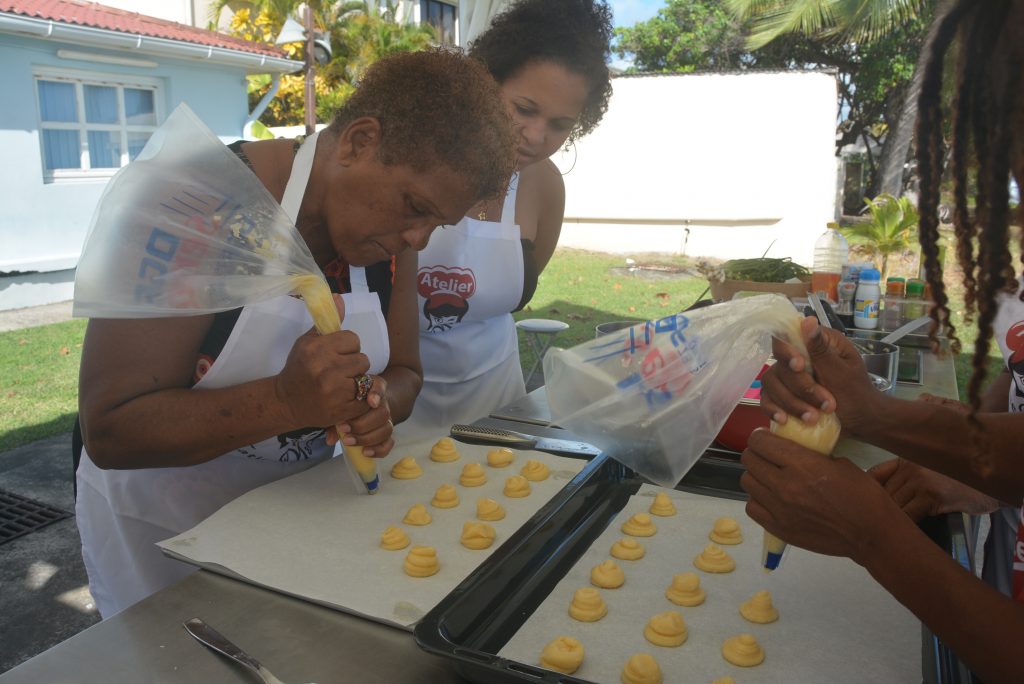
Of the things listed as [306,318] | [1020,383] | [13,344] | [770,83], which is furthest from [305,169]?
[770,83]

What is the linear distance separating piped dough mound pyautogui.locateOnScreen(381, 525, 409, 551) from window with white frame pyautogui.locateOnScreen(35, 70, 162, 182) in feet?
30.8

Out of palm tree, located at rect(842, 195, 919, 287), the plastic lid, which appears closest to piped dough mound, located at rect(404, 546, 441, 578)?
the plastic lid

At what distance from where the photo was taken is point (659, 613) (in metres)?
1.44

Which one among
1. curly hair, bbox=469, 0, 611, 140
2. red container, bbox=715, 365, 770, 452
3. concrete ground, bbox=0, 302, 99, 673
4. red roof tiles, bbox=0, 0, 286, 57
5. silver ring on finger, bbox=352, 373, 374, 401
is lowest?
concrete ground, bbox=0, 302, 99, 673

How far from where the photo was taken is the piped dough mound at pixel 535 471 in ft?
6.36

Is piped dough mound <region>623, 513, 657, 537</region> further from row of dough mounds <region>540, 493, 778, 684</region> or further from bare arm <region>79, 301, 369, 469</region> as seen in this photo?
bare arm <region>79, 301, 369, 469</region>

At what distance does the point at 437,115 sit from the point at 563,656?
1.09m

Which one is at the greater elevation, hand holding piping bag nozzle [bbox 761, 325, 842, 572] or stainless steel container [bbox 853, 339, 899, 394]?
hand holding piping bag nozzle [bbox 761, 325, 842, 572]

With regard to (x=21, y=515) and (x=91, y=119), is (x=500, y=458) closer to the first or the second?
(x=21, y=515)

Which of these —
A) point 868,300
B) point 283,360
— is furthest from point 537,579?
point 868,300

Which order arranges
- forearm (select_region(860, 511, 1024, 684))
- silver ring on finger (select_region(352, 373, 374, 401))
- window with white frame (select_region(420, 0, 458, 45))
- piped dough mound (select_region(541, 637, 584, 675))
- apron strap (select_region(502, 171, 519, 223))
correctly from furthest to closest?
window with white frame (select_region(420, 0, 458, 45)) < apron strap (select_region(502, 171, 519, 223)) < silver ring on finger (select_region(352, 373, 374, 401)) < piped dough mound (select_region(541, 637, 584, 675)) < forearm (select_region(860, 511, 1024, 684))

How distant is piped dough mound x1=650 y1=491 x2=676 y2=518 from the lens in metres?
1.80

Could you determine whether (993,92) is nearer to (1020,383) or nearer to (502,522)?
(1020,383)

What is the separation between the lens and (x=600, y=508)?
1.79 meters
